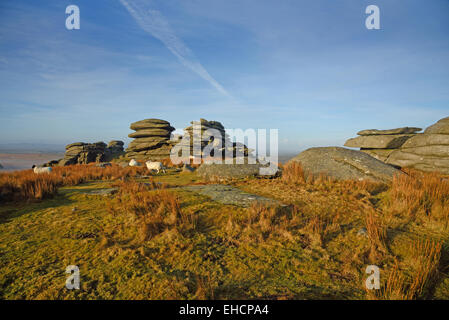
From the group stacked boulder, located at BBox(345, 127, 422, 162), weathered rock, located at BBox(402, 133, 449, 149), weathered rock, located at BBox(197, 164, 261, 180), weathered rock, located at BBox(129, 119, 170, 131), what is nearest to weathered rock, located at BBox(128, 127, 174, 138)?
weathered rock, located at BBox(129, 119, 170, 131)

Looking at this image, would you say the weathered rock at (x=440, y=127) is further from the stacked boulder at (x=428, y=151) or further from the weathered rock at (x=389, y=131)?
the weathered rock at (x=389, y=131)

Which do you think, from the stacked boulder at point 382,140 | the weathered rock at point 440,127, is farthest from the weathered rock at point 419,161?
the weathered rock at point 440,127

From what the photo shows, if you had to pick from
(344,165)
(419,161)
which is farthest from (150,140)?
(419,161)

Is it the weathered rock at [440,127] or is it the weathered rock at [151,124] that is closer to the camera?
the weathered rock at [440,127]

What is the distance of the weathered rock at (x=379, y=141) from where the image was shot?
14578 mm

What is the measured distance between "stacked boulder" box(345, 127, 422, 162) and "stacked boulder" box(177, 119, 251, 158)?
11559 millimetres

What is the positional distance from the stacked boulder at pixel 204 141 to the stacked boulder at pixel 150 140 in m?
3.04

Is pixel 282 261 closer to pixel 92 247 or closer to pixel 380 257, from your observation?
pixel 380 257

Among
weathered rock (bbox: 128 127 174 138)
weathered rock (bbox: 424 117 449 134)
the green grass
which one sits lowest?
the green grass

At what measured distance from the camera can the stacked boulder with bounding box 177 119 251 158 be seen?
23.6 m

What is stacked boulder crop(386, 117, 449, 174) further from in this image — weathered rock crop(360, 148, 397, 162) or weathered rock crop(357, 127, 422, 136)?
weathered rock crop(357, 127, 422, 136)

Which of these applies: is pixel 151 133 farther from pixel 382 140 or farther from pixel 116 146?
pixel 382 140

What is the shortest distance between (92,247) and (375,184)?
796 centimetres
